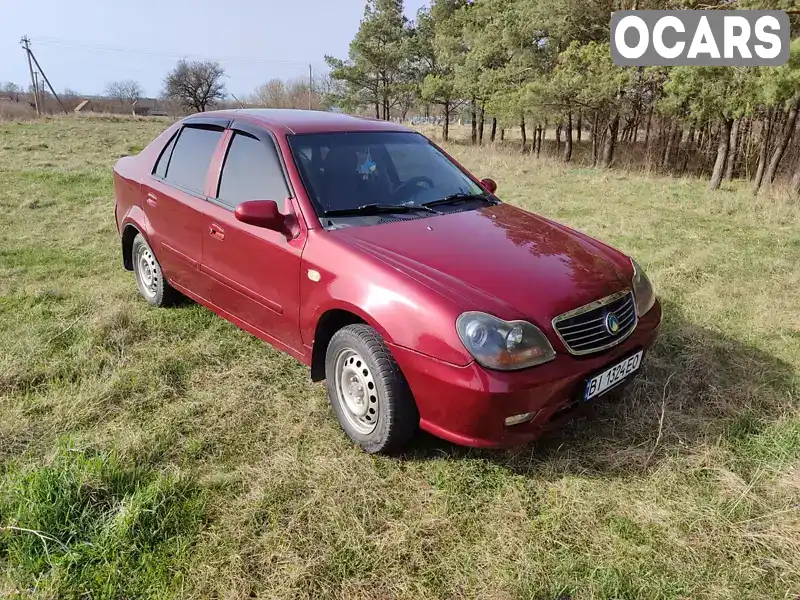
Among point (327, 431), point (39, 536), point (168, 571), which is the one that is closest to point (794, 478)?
point (327, 431)

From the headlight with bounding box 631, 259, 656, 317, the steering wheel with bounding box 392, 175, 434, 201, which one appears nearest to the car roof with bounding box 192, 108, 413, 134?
the steering wheel with bounding box 392, 175, 434, 201

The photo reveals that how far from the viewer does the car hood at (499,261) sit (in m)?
2.37

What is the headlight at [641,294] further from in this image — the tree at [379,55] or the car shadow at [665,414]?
the tree at [379,55]

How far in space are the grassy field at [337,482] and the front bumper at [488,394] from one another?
1.14 feet

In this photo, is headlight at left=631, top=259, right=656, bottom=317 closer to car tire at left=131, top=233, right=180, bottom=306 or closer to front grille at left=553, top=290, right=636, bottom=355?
front grille at left=553, top=290, right=636, bottom=355

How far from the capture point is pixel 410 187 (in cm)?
331

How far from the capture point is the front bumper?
7.18 ft

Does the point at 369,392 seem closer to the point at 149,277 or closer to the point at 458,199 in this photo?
the point at 458,199

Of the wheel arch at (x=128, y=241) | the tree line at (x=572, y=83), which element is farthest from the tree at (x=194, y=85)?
the wheel arch at (x=128, y=241)

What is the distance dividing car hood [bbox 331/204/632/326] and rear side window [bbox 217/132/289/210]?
22.9 inches

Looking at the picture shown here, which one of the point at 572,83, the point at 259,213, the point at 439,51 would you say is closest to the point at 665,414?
the point at 259,213

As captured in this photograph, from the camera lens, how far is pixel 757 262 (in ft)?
19.7

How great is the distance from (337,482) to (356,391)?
456 millimetres

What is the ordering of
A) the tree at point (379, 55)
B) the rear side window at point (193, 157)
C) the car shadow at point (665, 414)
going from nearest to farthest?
1. the car shadow at point (665, 414)
2. the rear side window at point (193, 157)
3. the tree at point (379, 55)
